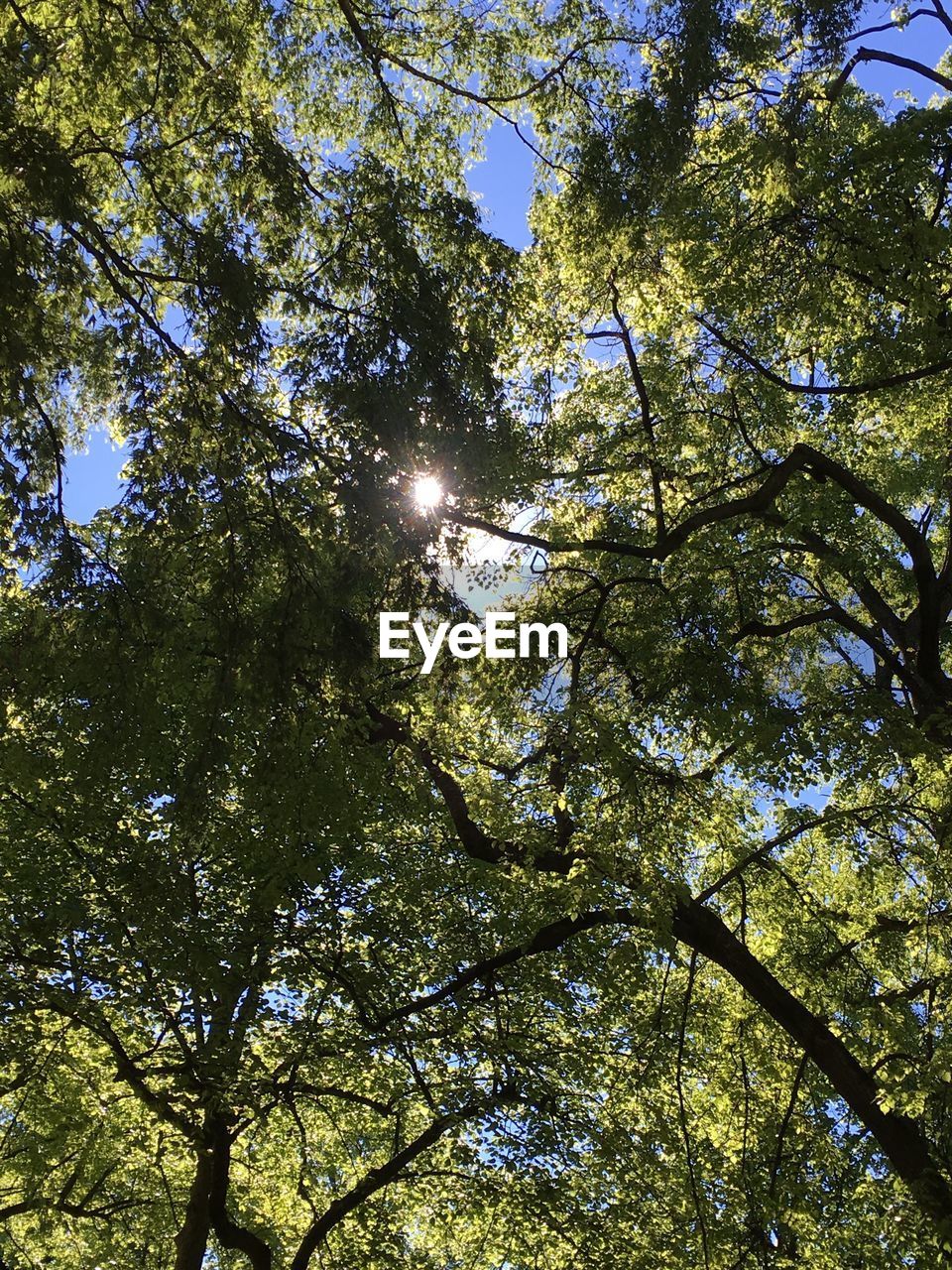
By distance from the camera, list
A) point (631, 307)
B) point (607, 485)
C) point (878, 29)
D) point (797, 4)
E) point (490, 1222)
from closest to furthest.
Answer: point (797, 4), point (878, 29), point (631, 307), point (607, 485), point (490, 1222)

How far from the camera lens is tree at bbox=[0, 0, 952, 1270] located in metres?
5.75

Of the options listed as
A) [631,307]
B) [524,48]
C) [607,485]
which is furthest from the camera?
[607,485]

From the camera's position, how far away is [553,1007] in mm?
11312

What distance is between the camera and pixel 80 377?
7082 mm

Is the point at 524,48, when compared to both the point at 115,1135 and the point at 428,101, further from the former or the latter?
the point at 115,1135

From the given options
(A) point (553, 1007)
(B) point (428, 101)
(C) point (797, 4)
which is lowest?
(A) point (553, 1007)

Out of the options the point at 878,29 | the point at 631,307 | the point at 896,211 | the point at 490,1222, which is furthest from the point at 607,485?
the point at 490,1222

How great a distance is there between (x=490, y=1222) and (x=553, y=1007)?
2469mm

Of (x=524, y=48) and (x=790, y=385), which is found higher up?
(x=524, y=48)

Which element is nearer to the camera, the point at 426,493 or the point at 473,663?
the point at 426,493

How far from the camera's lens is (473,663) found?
23.9 feet

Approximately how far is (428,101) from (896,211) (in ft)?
12.7

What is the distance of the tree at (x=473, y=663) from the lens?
5754 mm

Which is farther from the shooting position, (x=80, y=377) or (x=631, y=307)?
(x=631, y=307)
